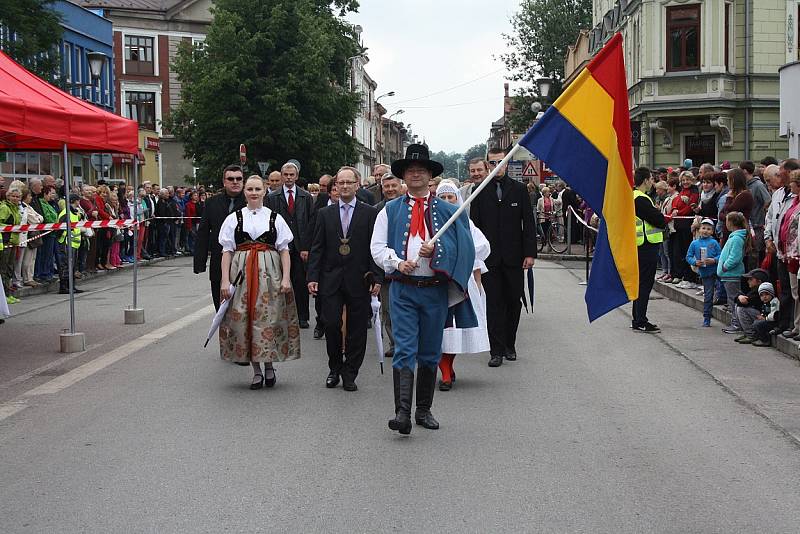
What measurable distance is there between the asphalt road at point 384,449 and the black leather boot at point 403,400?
0.35 feet

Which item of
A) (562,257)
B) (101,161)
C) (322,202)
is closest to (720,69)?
(562,257)

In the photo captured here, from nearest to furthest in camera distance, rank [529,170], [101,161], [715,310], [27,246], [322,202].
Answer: [322,202], [715,310], [27,246], [101,161], [529,170]

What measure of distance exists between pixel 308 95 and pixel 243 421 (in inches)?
1518

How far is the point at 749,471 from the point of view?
6512 millimetres

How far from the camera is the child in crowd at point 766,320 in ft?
39.6

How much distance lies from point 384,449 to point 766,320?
6.57m

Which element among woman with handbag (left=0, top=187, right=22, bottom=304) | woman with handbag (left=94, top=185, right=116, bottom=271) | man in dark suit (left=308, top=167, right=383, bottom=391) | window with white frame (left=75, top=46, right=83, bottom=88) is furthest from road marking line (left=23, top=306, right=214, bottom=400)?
window with white frame (left=75, top=46, right=83, bottom=88)

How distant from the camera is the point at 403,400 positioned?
24.2 ft

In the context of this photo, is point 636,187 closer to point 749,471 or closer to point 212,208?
point 212,208

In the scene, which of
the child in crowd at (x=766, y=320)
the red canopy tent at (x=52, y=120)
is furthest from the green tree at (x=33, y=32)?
the child in crowd at (x=766, y=320)

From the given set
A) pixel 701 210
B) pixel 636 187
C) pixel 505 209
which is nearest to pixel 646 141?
pixel 701 210

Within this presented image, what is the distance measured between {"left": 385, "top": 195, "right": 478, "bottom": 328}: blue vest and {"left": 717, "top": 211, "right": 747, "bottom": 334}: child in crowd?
6.45m

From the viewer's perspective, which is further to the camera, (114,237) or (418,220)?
(114,237)

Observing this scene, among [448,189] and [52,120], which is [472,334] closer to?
[448,189]
